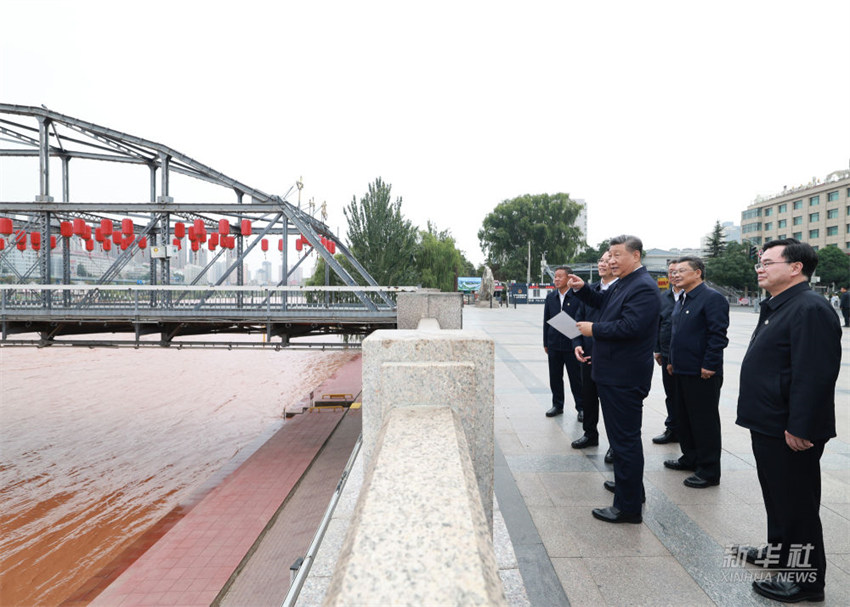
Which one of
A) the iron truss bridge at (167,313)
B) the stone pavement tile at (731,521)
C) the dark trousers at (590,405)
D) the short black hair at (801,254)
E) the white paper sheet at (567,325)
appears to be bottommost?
the stone pavement tile at (731,521)

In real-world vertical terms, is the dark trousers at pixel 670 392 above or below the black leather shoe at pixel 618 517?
above

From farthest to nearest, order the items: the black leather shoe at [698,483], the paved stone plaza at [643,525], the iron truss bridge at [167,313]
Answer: the iron truss bridge at [167,313], the black leather shoe at [698,483], the paved stone plaza at [643,525]

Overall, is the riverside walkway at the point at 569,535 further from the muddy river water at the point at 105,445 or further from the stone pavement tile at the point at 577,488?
the muddy river water at the point at 105,445

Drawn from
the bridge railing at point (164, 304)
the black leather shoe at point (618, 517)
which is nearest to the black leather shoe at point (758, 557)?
the black leather shoe at point (618, 517)

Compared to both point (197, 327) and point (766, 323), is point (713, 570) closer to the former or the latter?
point (766, 323)

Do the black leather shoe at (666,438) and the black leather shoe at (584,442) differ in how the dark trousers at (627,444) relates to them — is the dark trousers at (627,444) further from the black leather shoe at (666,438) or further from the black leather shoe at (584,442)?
the black leather shoe at (666,438)

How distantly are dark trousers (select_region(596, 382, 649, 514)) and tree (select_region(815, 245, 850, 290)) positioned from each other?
175ft

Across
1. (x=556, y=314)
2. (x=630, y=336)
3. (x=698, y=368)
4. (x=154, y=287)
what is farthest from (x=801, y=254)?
(x=154, y=287)

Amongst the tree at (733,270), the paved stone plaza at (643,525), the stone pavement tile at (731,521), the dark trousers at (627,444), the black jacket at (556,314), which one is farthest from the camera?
the tree at (733,270)

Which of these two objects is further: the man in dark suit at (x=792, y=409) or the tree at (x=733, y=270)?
the tree at (x=733, y=270)

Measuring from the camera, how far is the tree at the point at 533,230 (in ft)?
183

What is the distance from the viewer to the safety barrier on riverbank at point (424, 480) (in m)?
0.96

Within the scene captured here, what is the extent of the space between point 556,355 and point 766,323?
3.32m

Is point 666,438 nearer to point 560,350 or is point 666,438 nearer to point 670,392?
point 670,392
